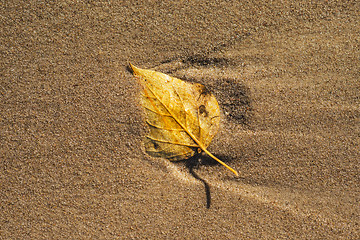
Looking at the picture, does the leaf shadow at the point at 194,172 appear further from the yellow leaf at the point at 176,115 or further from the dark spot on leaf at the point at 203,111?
the dark spot on leaf at the point at 203,111

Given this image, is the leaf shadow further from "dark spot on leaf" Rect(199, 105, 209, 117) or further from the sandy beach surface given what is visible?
"dark spot on leaf" Rect(199, 105, 209, 117)

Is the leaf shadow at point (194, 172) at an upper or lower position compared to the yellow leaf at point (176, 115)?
lower

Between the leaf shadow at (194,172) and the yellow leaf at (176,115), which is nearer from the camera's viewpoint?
the yellow leaf at (176,115)

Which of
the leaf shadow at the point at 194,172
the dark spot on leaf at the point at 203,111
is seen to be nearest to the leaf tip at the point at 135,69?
the dark spot on leaf at the point at 203,111

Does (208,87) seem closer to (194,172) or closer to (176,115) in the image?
(176,115)

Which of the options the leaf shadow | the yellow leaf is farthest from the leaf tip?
the leaf shadow

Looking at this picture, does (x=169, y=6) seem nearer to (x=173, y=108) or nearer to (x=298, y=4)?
(x=173, y=108)
